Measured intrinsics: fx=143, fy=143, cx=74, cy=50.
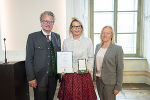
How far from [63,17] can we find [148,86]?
2768 mm

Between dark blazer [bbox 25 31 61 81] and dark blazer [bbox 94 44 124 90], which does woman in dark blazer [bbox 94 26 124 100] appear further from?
dark blazer [bbox 25 31 61 81]

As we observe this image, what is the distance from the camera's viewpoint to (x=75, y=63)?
1662 millimetres

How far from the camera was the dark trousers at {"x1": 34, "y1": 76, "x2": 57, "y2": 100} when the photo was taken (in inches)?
65.1

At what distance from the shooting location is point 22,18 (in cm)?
316

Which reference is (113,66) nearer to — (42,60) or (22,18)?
(42,60)

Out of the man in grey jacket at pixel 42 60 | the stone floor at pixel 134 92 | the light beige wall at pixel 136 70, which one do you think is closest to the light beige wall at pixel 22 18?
the stone floor at pixel 134 92

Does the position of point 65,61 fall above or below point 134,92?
above

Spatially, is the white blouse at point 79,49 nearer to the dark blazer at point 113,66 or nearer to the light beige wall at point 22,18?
the dark blazer at point 113,66

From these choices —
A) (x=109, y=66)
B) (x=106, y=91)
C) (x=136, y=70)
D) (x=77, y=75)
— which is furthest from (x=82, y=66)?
(x=136, y=70)

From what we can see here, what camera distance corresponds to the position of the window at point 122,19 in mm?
4137

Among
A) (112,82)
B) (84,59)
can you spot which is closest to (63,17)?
(84,59)

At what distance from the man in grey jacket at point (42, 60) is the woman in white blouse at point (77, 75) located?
0.16 meters

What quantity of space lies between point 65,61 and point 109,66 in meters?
0.52

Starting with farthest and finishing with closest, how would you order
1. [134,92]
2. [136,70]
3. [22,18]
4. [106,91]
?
[136,70] → [134,92] → [22,18] → [106,91]
